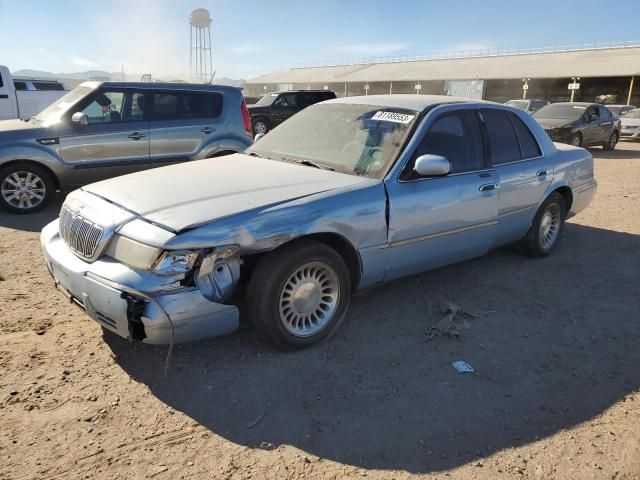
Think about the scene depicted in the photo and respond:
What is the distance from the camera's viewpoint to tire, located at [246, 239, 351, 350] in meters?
3.23

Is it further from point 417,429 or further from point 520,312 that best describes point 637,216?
point 417,429

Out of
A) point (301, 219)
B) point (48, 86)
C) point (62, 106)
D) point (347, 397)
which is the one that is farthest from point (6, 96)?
point (347, 397)

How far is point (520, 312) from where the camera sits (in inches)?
170

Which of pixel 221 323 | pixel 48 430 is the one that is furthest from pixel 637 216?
pixel 48 430

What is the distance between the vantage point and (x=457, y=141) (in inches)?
173

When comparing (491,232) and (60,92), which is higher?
(60,92)

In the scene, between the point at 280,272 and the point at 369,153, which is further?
the point at 369,153

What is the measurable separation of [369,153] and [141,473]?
2.65 m

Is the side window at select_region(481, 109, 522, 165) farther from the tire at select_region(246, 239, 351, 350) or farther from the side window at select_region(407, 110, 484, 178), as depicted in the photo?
the tire at select_region(246, 239, 351, 350)

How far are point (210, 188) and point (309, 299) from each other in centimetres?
100

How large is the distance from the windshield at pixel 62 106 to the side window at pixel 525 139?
5.50 metres

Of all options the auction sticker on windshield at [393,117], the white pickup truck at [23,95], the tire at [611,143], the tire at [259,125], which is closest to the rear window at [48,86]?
the white pickup truck at [23,95]

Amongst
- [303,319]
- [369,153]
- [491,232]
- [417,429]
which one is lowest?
[417,429]

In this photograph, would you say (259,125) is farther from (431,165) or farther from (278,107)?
(431,165)
